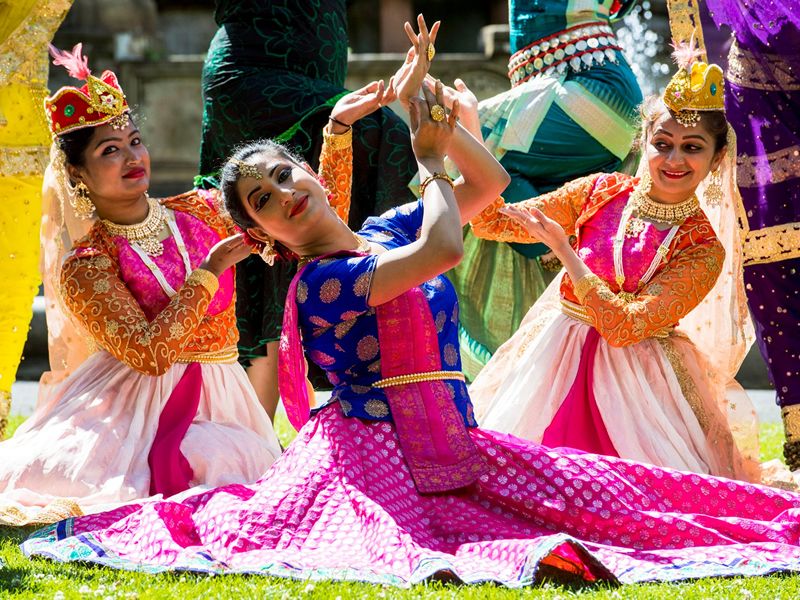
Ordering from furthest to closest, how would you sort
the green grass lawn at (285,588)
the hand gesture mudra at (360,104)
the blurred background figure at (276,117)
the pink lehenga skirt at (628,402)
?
the blurred background figure at (276,117) → the pink lehenga skirt at (628,402) → the hand gesture mudra at (360,104) → the green grass lawn at (285,588)

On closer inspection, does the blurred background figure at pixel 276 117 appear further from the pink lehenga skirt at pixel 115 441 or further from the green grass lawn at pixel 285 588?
the green grass lawn at pixel 285 588

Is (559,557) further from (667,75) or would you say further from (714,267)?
(667,75)

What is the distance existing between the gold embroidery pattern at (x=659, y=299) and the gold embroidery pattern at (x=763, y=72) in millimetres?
571

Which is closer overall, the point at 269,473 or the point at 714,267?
the point at 269,473

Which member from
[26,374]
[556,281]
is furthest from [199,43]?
[556,281]

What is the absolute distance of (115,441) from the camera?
168 inches

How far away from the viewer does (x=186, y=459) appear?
423 centimetres

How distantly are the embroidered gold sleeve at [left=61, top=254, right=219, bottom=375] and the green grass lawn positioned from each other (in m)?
0.99

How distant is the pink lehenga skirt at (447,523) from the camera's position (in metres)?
3.22

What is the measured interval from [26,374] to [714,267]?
5.39 m

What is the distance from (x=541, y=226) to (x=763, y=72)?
0.95m

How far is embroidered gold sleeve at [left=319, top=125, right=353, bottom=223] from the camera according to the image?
4.38 metres

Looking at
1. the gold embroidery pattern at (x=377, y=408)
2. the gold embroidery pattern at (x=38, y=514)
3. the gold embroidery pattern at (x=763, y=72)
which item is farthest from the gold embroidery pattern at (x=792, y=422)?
the gold embroidery pattern at (x=38, y=514)

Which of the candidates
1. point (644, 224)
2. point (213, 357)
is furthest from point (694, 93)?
point (213, 357)
